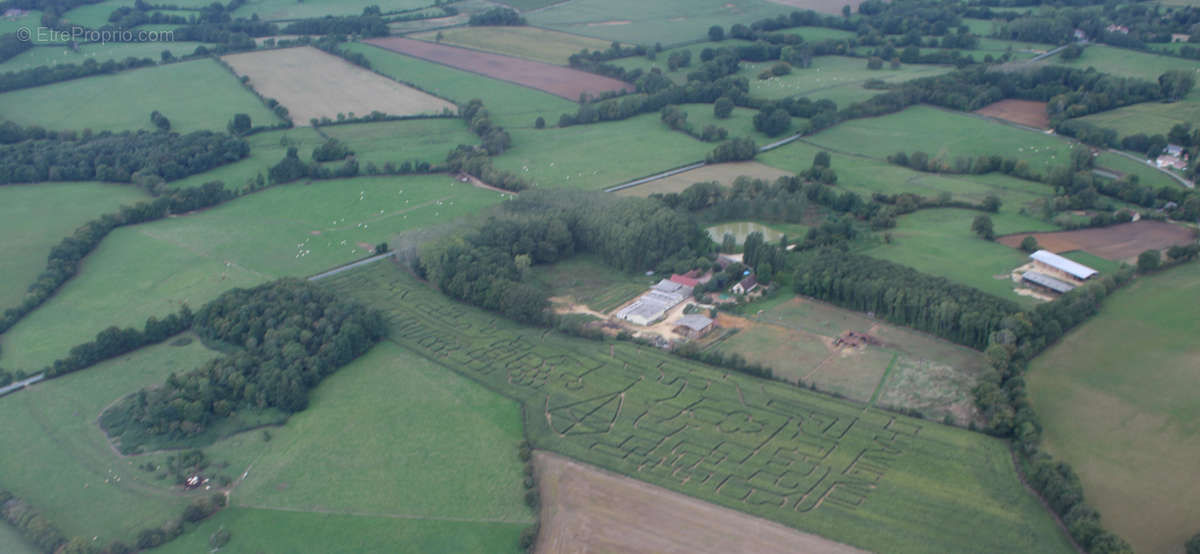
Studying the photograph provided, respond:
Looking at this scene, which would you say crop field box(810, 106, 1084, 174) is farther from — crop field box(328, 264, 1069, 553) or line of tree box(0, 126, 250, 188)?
line of tree box(0, 126, 250, 188)

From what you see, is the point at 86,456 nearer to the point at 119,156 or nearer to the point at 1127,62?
the point at 119,156

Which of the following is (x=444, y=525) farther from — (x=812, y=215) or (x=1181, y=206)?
(x=1181, y=206)

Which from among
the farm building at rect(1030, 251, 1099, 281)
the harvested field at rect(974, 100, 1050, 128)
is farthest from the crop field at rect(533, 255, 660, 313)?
the harvested field at rect(974, 100, 1050, 128)

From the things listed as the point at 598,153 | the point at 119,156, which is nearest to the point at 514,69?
Result: the point at 598,153

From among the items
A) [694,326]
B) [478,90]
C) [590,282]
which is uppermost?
[478,90]

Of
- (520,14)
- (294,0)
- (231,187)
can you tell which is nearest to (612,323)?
(231,187)

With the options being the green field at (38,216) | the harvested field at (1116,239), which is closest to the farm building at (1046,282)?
the harvested field at (1116,239)
